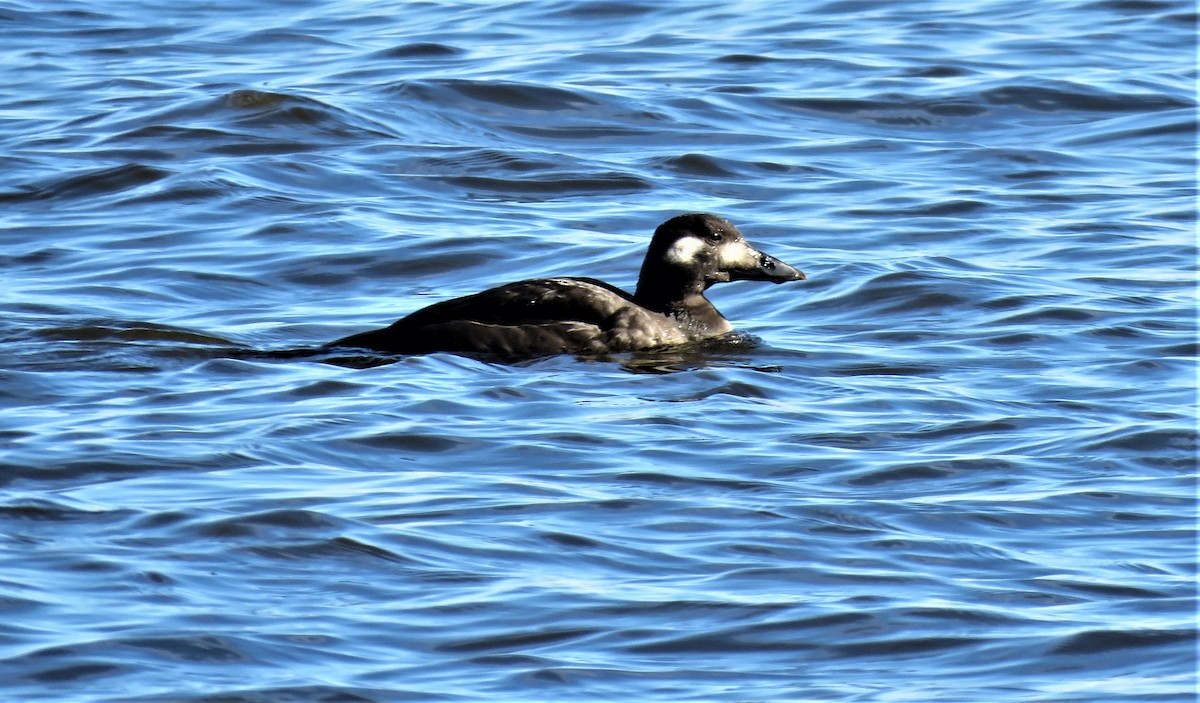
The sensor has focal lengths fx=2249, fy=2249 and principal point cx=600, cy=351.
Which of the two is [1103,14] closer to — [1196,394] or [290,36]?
[290,36]

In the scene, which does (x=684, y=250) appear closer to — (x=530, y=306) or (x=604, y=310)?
(x=604, y=310)

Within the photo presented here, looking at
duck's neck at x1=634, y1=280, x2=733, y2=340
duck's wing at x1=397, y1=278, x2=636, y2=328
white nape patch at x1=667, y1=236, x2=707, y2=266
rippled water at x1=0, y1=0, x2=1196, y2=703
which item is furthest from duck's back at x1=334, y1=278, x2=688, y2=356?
white nape patch at x1=667, y1=236, x2=707, y2=266

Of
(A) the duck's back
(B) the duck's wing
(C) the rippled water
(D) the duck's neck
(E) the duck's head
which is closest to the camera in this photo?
(C) the rippled water

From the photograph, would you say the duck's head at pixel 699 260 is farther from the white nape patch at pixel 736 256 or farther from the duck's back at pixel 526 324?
the duck's back at pixel 526 324

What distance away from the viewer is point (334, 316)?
39.3 feet

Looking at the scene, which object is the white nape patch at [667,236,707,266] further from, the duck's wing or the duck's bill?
the duck's wing

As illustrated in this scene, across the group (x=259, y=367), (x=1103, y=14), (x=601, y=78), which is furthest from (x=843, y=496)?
(x=1103, y=14)

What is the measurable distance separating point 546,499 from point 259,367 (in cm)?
279

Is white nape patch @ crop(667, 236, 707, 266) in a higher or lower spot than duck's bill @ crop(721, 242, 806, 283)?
higher

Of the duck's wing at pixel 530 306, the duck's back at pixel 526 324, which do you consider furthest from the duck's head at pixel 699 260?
the duck's wing at pixel 530 306

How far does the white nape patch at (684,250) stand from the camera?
11633 millimetres

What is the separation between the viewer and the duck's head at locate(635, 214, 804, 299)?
11.6 m

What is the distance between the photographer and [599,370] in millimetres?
10859

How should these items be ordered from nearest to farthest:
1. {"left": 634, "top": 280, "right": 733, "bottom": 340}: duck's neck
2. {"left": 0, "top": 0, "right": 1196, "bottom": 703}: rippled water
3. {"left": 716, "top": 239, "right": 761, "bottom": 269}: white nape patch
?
1. {"left": 0, "top": 0, "right": 1196, "bottom": 703}: rippled water
2. {"left": 634, "top": 280, "right": 733, "bottom": 340}: duck's neck
3. {"left": 716, "top": 239, "right": 761, "bottom": 269}: white nape patch
